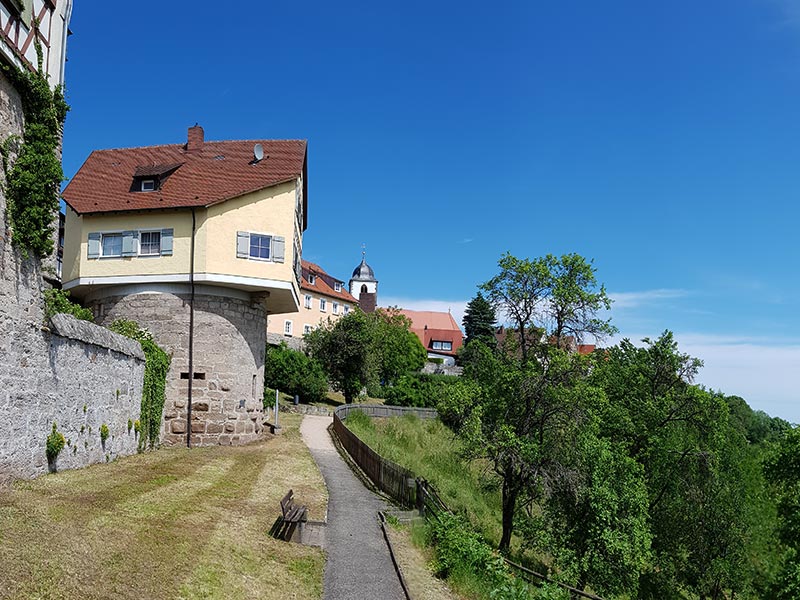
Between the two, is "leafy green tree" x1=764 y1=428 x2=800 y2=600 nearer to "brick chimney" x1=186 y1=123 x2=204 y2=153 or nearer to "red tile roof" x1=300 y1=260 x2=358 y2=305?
"brick chimney" x1=186 y1=123 x2=204 y2=153

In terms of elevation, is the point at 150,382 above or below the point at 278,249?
below

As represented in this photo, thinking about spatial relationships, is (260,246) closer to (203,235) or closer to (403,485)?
(203,235)

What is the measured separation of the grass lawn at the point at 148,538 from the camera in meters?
8.30

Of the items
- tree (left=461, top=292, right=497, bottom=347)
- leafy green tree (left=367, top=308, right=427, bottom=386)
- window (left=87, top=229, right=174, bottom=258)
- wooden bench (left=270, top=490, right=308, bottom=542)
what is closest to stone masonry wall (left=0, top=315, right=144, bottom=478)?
wooden bench (left=270, top=490, right=308, bottom=542)

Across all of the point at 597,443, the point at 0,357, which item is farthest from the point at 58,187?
the point at 597,443

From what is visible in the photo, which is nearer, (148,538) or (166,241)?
(148,538)

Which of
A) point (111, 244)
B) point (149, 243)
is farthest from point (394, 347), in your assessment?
point (111, 244)

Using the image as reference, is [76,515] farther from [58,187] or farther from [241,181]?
[241,181]

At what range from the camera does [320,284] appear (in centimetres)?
7888

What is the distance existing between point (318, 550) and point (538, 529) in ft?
41.1

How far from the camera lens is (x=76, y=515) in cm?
1078

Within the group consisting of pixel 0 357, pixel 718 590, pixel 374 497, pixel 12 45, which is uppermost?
pixel 12 45

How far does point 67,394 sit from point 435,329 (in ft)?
287

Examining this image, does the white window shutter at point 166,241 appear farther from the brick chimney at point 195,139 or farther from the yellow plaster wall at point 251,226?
the brick chimney at point 195,139
